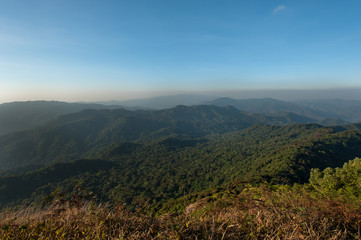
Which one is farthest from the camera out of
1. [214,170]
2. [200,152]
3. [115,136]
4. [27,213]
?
[115,136]

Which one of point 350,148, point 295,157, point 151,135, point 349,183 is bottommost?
point 151,135

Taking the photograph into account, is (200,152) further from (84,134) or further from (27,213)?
(84,134)

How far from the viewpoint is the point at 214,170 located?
232 feet

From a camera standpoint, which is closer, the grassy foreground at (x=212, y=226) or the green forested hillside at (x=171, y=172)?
the grassy foreground at (x=212, y=226)

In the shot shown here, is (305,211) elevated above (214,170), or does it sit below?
above

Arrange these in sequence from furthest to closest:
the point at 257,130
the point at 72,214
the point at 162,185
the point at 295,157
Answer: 1. the point at 257,130
2. the point at 162,185
3. the point at 295,157
4. the point at 72,214

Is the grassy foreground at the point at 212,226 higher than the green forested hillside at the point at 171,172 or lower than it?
higher

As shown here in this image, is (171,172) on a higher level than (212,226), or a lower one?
lower

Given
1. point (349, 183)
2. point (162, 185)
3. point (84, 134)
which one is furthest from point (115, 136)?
point (349, 183)

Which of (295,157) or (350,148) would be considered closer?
(295,157)

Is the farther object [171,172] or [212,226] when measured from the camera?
[171,172]

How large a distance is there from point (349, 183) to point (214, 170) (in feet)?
193

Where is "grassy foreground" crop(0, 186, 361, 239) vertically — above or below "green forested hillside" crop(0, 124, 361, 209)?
above

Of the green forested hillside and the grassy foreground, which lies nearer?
the grassy foreground
